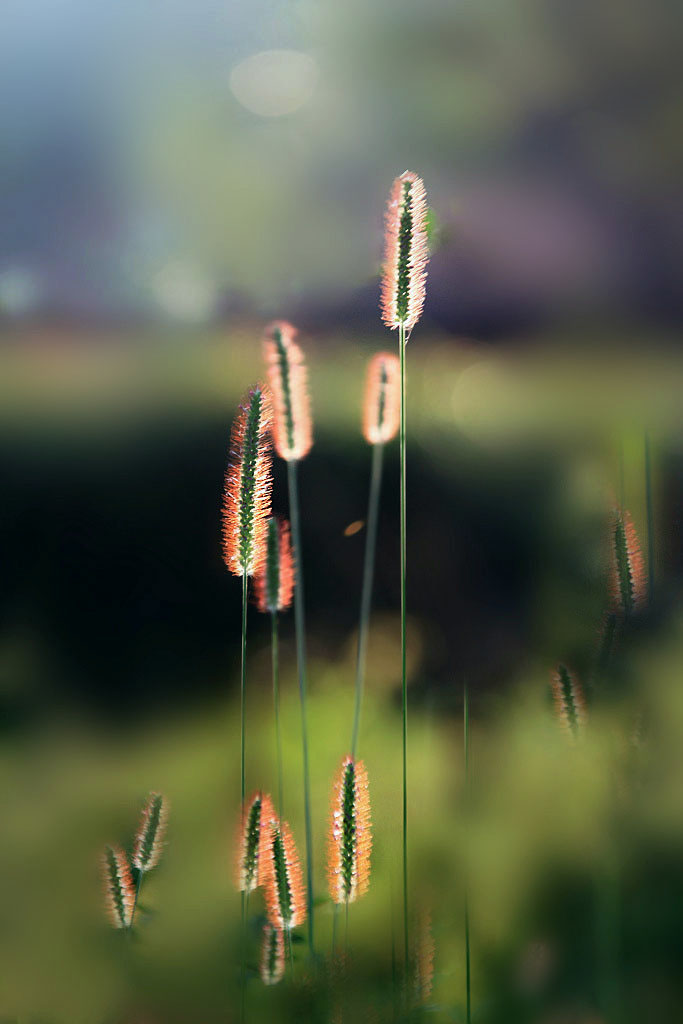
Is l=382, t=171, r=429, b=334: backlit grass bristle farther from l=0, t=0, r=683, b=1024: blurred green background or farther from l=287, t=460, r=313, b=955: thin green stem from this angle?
l=287, t=460, r=313, b=955: thin green stem

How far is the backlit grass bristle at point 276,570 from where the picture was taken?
0.71 meters

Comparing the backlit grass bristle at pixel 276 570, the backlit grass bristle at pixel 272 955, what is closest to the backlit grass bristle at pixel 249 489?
the backlit grass bristle at pixel 276 570

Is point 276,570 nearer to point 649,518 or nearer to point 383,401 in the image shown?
point 383,401

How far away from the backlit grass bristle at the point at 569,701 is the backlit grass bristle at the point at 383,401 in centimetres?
31

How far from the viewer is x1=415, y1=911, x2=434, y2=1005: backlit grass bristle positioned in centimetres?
76

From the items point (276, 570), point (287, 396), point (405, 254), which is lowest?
point (276, 570)

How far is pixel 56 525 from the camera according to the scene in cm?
85

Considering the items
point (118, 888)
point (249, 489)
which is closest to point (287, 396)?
point (249, 489)

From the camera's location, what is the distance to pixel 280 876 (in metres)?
0.67

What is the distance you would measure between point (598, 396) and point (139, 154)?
591 mm

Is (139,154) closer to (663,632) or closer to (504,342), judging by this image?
(504,342)

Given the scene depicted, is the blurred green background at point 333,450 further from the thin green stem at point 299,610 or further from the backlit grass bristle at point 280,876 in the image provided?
the backlit grass bristle at point 280,876

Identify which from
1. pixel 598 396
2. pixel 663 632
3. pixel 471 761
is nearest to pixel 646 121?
pixel 598 396

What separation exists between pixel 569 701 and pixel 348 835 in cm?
26
